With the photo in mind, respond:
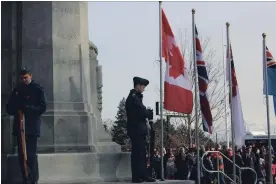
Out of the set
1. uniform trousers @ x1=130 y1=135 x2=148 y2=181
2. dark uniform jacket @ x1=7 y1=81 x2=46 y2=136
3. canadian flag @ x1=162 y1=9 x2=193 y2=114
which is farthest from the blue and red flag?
dark uniform jacket @ x1=7 y1=81 x2=46 y2=136

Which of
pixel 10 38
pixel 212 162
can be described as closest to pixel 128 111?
pixel 10 38

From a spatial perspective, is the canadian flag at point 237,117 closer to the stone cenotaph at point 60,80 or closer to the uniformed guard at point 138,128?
the stone cenotaph at point 60,80

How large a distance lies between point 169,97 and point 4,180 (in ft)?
13.0

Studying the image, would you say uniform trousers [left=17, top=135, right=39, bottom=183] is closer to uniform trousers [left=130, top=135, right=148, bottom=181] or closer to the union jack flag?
uniform trousers [left=130, top=135, right=148, bottom=181]

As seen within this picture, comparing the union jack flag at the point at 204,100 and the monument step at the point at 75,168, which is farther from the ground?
the union jack flag at the point at 204,100

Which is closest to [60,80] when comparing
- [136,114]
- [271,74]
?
[136,114]

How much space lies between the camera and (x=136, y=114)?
1107 centimetres

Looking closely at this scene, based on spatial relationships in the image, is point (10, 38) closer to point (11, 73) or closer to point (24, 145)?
point (11, 73)

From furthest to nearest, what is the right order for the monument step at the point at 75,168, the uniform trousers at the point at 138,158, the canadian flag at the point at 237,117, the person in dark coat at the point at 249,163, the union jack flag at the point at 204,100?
the person in dark coat at the point at 249,163 → the canadian flag at the point at 237,117 → the union jack flag at the point at 204,100 → the uniform trousers at the point at 138,158 → the monument step at the point at 75,168

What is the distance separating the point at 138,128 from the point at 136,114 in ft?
0.84

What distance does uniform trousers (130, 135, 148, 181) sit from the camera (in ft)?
35.9

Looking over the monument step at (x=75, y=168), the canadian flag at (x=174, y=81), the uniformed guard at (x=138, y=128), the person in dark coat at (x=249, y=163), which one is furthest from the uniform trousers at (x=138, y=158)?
the person in dark coat at (x=249, y=163)

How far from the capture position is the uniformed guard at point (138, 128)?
35.9 feet

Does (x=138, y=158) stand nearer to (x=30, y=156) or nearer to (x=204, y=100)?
(x=30, y=156)
